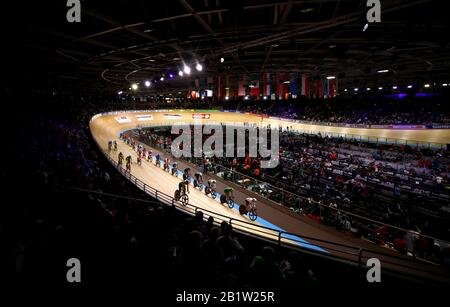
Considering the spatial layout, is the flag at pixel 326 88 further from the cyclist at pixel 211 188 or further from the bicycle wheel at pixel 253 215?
the bicycle wheel at pixel 253 215

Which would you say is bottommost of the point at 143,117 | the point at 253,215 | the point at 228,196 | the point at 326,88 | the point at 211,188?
the point at 253,215

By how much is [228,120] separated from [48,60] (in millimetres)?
33117

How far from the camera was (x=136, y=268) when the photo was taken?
3748 mm

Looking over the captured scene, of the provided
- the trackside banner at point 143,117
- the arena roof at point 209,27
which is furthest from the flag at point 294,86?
the trackside banner at point 143,117

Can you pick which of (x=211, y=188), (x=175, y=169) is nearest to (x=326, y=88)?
(x=175, y=169)

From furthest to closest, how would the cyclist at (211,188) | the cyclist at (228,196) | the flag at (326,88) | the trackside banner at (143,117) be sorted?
1. the trackside banner at (143,117)
2. the flag at (326,88)
3. the cyclist at (211,188)
4. the cyclist at (228,196)

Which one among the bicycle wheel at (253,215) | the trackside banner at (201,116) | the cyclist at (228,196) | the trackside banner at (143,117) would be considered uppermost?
the trackside banner at (201,116)

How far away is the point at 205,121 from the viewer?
46.2 m

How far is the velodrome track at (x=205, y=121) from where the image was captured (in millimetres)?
9828

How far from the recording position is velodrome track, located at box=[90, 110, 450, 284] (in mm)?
9828

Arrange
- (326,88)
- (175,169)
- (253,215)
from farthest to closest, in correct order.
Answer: (326,88)
(175,169)
(253,215)

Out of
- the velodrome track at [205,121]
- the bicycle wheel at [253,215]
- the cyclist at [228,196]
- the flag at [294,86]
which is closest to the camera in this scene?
the velodrome track at [205,121]

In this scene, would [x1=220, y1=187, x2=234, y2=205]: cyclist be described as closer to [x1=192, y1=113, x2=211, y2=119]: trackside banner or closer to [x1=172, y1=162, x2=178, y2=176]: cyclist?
[x1=172, y1=162, x2=178, y2=176]: cyclist

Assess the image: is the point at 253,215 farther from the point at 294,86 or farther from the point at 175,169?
the point at 294,86
